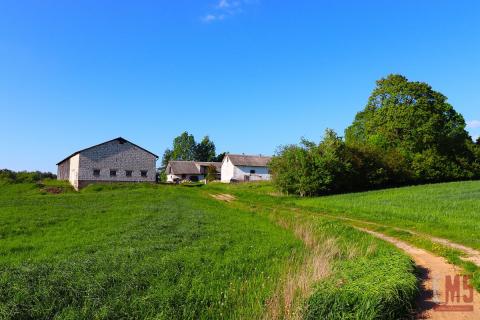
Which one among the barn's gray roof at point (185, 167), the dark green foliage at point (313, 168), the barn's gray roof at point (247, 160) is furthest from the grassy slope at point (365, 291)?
the barn's gray roof at point (185, 167)

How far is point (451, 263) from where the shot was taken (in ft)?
35.9

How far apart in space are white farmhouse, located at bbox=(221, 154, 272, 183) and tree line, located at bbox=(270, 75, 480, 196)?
25.2 m

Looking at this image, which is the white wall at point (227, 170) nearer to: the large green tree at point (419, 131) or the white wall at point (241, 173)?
the white wall at point (241, 173)

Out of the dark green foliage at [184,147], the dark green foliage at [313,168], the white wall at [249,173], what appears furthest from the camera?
the dark green foliage at [184,147]

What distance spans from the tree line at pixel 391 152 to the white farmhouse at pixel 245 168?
2516 cm

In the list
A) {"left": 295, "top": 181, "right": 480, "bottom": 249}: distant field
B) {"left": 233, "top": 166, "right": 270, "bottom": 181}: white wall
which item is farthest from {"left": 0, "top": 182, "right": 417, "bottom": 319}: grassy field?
{"left": 233, "top": 166, "right": 270, "bottom": 181}: white wall

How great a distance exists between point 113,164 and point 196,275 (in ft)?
164

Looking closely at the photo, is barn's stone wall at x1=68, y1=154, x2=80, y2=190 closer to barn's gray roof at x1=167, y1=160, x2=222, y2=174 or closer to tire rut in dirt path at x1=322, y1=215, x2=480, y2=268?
barn's gray roof at x1=167, y1=160, x2=222, y2=174

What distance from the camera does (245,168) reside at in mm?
75500

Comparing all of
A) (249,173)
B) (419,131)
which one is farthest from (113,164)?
(419,131)

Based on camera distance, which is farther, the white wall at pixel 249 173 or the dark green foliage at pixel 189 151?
the dark green foliage at pixel 189 151

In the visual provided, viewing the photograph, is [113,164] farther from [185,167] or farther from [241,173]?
[185,167]

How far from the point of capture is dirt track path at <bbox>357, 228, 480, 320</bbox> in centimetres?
736

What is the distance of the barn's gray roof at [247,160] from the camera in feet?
246
